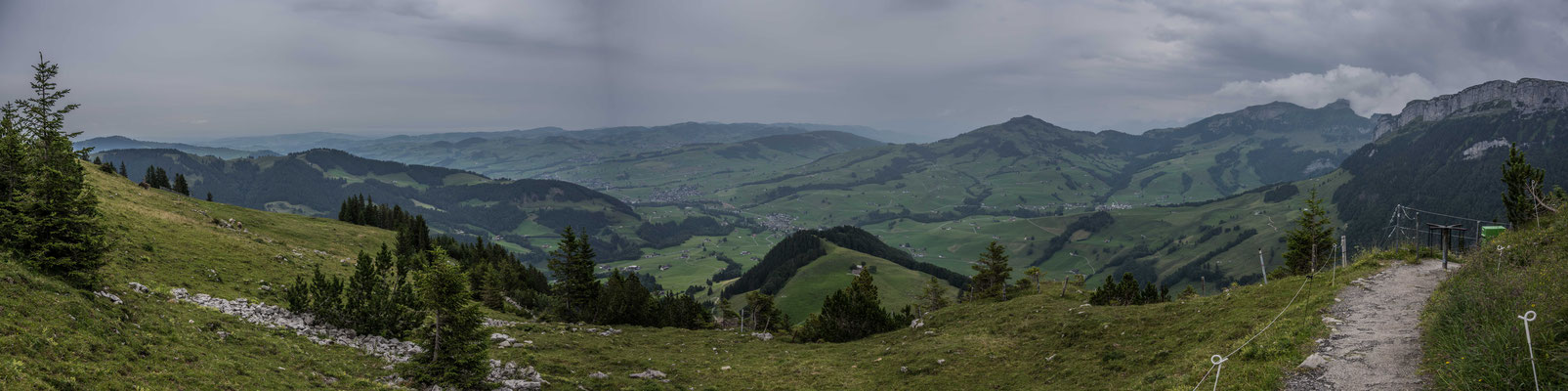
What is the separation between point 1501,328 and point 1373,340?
6205 millimetres

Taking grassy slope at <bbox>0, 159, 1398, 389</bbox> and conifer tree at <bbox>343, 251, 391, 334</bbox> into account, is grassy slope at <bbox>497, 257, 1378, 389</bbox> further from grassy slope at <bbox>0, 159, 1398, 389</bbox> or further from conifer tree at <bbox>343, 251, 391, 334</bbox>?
conifer tree at <bbox>343, 251, 391, 334</bbox>

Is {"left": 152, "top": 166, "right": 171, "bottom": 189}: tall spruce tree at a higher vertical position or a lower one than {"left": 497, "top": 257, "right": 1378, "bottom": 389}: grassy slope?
higher

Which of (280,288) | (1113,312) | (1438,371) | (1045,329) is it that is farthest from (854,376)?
(280,288)

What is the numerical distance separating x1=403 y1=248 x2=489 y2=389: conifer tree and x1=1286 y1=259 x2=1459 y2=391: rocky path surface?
27.8 meters

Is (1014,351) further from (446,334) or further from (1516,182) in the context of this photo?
(1516,182)

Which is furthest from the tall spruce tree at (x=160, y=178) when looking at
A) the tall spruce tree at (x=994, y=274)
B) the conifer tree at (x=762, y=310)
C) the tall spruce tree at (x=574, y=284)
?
the tall spruce tree at (x=994, y=274)

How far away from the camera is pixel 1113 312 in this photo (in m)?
35.2

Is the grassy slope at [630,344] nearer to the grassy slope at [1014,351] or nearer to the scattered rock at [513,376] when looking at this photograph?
the grassy slope at [1014,351]

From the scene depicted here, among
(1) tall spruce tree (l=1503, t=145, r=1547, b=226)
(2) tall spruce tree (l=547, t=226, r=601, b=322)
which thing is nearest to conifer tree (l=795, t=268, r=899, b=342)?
(2) tall spruce tree (l=547, t=226, r=601, b=322)

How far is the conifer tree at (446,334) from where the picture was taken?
2370cm

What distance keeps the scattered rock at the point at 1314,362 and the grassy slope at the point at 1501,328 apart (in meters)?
2.05

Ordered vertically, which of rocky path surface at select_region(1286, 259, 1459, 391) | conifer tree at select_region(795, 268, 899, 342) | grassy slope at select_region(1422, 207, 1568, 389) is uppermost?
grassy slope at select_region(1422, 207, 1568, 389)

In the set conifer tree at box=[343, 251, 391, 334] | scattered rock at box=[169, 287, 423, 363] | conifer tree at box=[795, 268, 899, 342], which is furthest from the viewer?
conifer tree at box=[795, 268, 899, 342]

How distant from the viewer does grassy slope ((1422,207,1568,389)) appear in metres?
11.0
